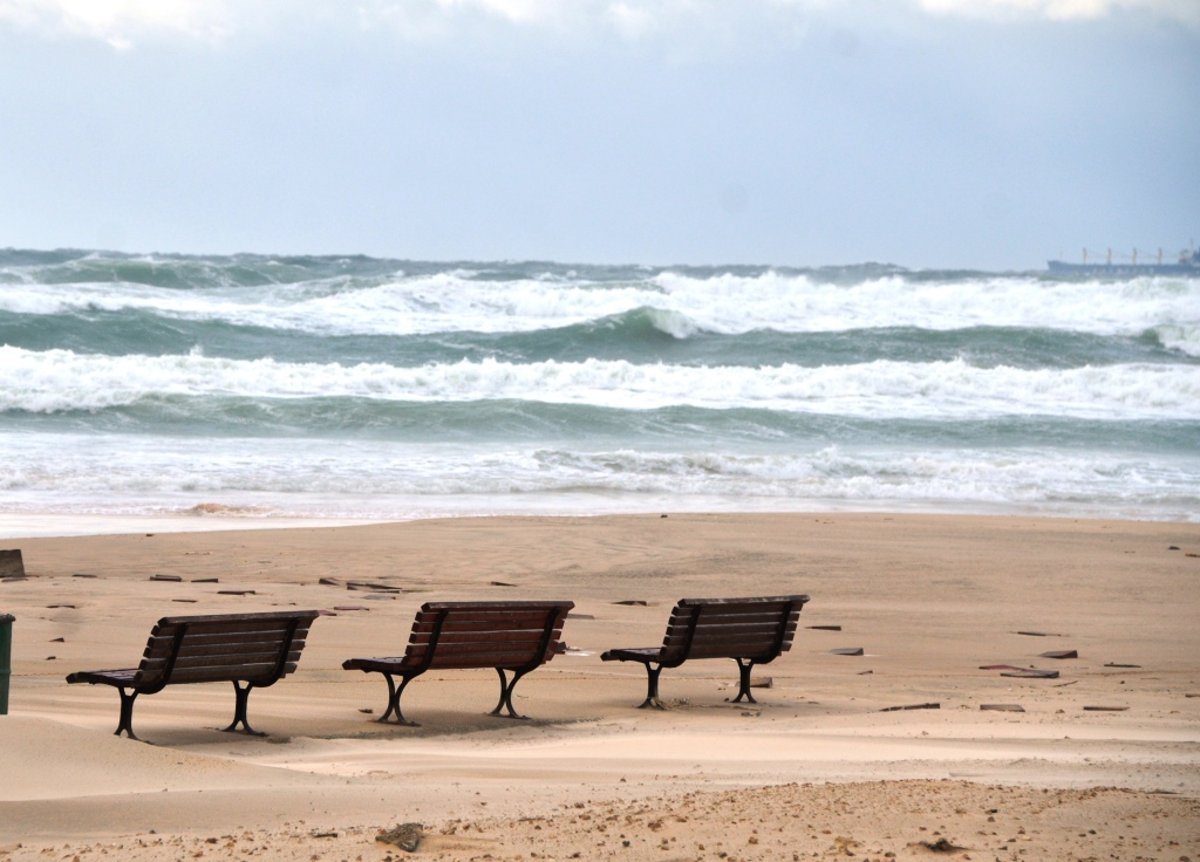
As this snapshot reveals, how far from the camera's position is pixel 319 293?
41844mm

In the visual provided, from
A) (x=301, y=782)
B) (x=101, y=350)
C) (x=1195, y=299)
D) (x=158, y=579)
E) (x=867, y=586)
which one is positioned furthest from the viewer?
(x=1195, y=299)

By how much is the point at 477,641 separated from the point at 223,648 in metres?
1.30

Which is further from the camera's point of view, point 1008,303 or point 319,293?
point 1008,303

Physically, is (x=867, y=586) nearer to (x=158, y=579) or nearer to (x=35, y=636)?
(x=158, y=579)

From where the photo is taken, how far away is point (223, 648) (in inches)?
273

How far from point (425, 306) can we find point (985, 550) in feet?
92.6

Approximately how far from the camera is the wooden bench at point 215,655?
6.68 metres

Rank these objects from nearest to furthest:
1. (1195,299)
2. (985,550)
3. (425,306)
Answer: (985,550)
(425,306)
(1195,299)

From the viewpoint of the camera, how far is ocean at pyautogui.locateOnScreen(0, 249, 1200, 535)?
60.6 feet

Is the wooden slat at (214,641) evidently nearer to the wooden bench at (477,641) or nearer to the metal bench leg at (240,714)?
the metal bench leg at (240,714)

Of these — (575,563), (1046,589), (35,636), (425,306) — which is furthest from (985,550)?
(425,306)

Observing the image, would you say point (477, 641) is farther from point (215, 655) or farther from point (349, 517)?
point (349, 517)

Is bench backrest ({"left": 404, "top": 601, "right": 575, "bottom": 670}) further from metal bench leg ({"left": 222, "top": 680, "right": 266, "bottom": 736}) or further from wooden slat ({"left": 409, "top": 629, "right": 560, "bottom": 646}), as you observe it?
metal bench leg ({"left": 222, "top": 680, "right": 266, "bottom": 736})

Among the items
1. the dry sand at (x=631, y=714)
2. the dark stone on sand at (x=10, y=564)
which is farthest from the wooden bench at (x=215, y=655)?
the dark stone on sand at (x=10, y=564)
